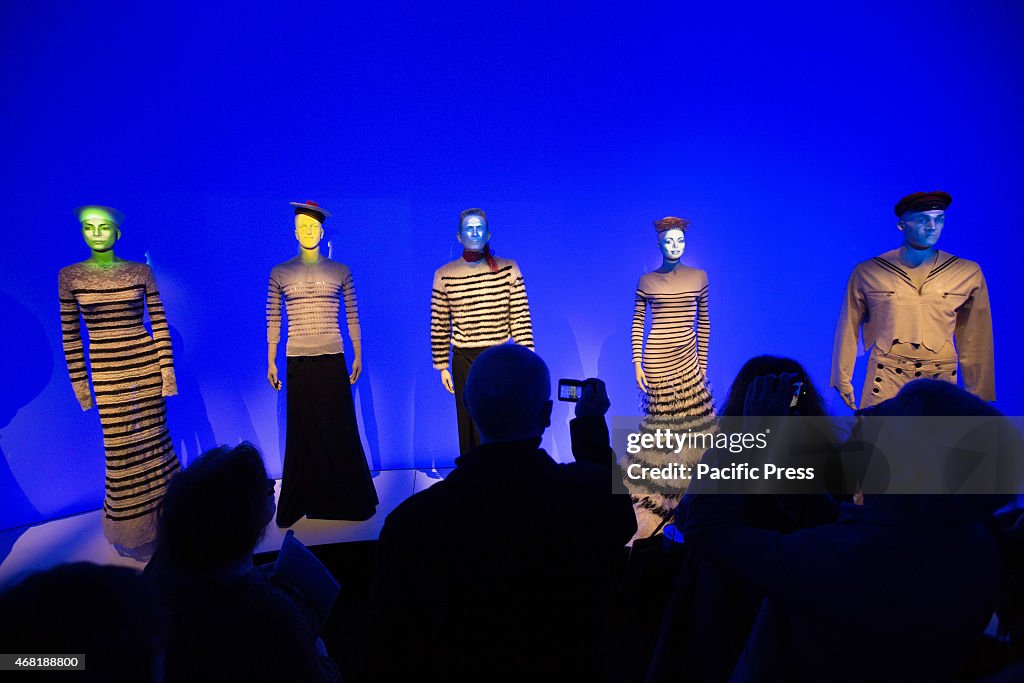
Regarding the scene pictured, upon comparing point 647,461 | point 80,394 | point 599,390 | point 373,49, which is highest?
point 373,49

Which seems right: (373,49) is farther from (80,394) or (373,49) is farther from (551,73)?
(80,394)

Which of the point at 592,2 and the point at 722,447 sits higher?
the point at 592,2

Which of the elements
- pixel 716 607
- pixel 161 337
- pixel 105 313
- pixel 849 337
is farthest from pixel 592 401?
pixel 105 313

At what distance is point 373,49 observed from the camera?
4.68 m

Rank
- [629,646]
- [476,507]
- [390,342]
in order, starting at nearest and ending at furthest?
[476,507] → [629,646] → [390,342]

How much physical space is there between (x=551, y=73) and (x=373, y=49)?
1.69m

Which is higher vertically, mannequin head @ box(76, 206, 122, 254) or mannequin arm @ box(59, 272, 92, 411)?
mannequin head @ box(76, 206, 122, 254)

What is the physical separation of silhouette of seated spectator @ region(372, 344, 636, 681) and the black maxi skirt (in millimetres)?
2881

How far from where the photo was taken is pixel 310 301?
3.74m

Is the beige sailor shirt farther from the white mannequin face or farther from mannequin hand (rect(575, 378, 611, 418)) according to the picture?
the white mannequin face

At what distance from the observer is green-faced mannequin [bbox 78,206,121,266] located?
3.23 metres

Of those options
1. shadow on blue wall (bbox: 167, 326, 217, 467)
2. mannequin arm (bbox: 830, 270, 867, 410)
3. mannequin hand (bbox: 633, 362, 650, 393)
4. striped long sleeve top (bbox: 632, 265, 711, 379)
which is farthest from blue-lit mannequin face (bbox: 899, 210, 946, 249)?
shadow on blue wall (bbox: 167, 326, 217, 467)

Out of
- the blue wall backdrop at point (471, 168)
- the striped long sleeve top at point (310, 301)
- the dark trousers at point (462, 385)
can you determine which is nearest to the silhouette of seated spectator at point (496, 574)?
the dark trousers at point (462, 385)

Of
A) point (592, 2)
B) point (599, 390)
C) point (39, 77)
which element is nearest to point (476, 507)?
point (599, 390)
